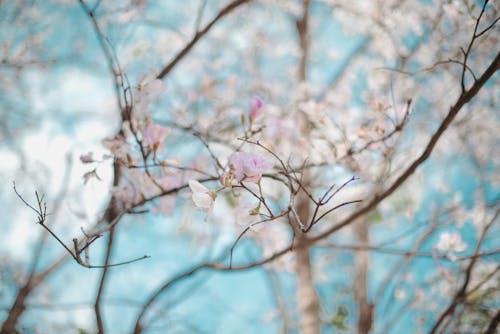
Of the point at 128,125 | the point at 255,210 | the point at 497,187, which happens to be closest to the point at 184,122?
the point at 128,125

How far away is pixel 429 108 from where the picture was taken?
3275mm

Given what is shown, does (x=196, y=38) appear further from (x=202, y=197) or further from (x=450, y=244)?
(x=450, y=244)

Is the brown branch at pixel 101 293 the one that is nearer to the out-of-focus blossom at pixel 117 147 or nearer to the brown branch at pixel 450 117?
the out-of-focus blossom at pixel 117 147

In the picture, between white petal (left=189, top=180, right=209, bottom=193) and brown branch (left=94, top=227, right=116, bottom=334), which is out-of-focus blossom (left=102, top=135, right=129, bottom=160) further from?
white petal (left=189, top=180, right=209, bottom=193)

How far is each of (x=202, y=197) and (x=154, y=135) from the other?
0.35m

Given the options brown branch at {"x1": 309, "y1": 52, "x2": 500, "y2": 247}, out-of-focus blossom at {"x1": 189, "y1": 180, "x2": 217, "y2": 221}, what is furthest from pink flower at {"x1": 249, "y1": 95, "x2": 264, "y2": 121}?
brown branch at {"x1": 309, "y1": 52, "x2": 500, "y2": 247}

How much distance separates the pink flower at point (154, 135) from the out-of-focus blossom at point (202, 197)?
1.05ft

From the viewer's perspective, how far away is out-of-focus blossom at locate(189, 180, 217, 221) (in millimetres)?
781

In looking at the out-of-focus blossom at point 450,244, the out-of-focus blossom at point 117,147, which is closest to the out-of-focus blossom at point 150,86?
the out-of-focus blossom at point 117,147

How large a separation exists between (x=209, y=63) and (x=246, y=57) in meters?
0.45

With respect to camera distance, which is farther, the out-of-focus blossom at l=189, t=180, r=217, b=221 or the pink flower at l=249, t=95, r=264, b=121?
the pink flower at l=249, t=95, r=264, b=121

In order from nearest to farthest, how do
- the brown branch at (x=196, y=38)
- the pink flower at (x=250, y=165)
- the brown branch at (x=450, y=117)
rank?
the pink flower at (x=250, y=165), the brown branch at (x=450, y=117), the brown branch at (x=196, y=38)

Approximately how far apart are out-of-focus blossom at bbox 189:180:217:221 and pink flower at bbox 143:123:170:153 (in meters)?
0.32

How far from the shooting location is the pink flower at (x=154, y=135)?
1.04 metres
